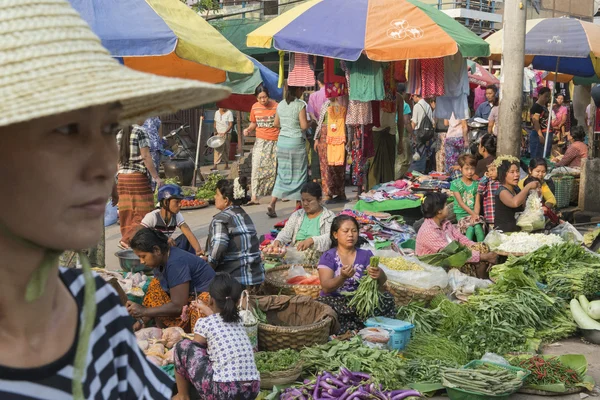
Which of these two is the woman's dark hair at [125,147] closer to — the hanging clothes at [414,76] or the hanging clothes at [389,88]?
the hanging clothes at [389,88]

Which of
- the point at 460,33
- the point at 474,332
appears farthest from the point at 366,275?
the point at 460,33

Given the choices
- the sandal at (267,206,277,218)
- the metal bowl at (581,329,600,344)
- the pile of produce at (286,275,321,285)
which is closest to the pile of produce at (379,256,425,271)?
the pile of produce at (286,275,321,285)

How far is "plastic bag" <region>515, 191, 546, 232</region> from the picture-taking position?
8.58 metres

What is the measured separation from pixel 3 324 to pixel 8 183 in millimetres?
249

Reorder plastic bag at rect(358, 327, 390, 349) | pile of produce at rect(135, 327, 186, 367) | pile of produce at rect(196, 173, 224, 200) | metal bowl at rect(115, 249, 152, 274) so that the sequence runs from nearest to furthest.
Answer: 1. pile of produce at rect(135, 327, 186, 367)
2. plastic bag at rect(358, 327, 390, 349)
3. metal bowl at rect(115, 249, 152, 274)
4. pile of produce at rect(196, 173, 224, 200)

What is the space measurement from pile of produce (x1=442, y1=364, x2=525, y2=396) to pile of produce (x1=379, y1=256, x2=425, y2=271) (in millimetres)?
1931

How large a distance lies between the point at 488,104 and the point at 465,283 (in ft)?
27.3

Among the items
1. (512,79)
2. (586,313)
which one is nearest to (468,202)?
(512,79)

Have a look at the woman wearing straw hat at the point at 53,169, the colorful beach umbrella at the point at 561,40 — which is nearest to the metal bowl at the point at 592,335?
the woman wearing straw hat at the point at 53,169

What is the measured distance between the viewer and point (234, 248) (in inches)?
255

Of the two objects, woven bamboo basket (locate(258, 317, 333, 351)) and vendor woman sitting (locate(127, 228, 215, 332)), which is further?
vendor woman sitting (locate(127, 228, 215, 332))

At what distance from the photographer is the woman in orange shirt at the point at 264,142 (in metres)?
11.0

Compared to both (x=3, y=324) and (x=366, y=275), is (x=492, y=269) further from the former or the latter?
(x=3, y=324)

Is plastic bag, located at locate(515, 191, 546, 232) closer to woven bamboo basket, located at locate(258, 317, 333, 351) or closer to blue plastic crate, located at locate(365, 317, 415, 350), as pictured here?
blue plastic crate, located at locate(365, 317, 415, 350)
